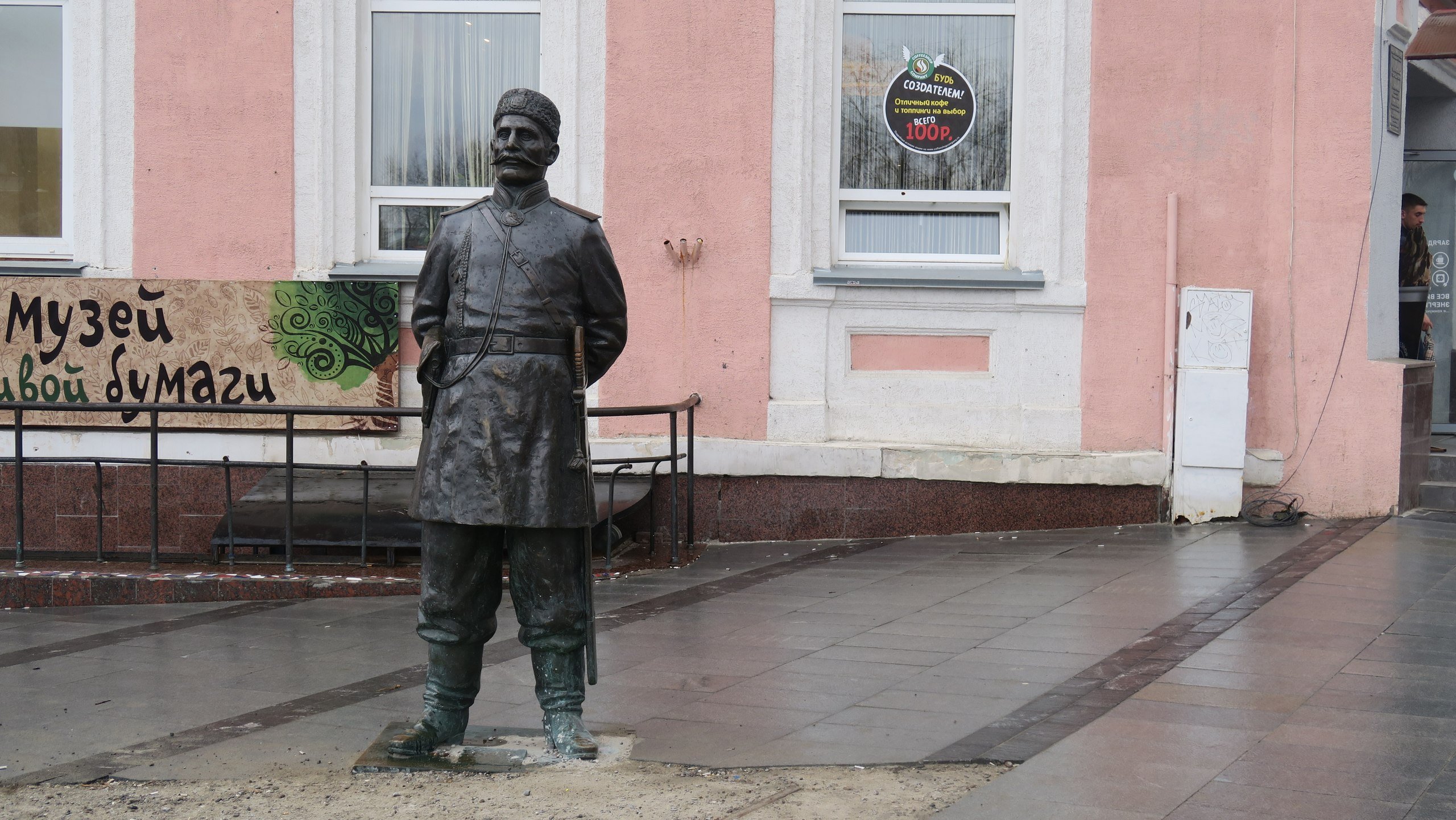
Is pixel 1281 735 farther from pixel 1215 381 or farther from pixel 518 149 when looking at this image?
pixel 1215 381

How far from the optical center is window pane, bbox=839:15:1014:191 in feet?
34.2

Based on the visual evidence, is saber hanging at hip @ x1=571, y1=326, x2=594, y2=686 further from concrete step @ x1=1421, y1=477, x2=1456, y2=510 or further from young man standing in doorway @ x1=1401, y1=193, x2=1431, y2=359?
young man standing in doorway @ x1=1401, y1=193, x2=1431, y2=359

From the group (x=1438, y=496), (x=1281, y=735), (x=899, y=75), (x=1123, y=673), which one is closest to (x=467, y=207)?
(x=1123, y=673)

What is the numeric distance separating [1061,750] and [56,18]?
30.3ft

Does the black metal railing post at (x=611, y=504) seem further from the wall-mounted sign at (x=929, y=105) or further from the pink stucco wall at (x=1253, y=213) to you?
the pink stucco wall at (x=1253, y=213)

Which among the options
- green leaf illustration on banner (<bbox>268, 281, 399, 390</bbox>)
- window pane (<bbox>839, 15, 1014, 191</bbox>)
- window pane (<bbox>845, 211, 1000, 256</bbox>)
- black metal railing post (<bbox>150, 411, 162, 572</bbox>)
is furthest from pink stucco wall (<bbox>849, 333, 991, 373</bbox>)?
black metal railing post (<bbox>150, 411, 162, 572</bbox>)

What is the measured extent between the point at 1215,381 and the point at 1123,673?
4.39 metres

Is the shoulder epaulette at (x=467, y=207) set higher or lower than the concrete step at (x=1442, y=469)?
higher

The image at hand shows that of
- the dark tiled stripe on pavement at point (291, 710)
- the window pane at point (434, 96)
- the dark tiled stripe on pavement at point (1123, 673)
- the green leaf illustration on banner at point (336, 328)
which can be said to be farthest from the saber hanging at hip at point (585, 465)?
the window pane at point (434, 96)

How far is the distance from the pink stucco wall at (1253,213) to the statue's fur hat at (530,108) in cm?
597

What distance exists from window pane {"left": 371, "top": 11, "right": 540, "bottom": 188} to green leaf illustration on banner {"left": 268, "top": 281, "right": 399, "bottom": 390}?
3.18 ft

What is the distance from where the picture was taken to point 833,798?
4395 millimetres

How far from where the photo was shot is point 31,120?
35.5 ft

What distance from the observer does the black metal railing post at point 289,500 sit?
865 cm
